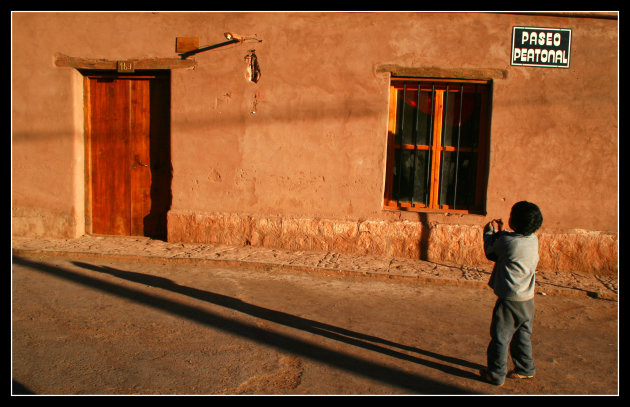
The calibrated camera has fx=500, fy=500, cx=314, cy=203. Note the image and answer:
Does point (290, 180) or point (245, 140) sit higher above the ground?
point (245, 140)

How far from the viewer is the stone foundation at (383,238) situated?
630 cm

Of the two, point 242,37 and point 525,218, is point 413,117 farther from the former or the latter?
point 525,218

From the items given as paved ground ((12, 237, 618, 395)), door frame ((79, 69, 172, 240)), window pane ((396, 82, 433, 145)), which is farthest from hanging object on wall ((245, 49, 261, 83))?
paved ground ((12, 237, 618, 395))

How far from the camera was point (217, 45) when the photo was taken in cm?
686

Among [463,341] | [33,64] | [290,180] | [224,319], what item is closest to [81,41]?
[33,64]

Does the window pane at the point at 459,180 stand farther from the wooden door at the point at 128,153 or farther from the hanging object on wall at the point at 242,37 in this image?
the wooden door at the point at 128,153

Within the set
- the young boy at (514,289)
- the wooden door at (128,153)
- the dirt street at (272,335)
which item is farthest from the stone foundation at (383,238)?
the young boy at (514,289)

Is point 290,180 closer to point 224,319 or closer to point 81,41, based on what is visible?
point 224,319

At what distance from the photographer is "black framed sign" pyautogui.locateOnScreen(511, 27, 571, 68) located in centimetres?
629

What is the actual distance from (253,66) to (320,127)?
1.25 meters

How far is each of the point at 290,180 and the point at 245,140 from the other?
2.76 feet

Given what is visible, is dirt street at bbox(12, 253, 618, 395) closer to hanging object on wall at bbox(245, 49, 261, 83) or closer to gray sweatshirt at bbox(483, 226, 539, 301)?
gray sweatshirt at bbox(483, 226, 539, 301)

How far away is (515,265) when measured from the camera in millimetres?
3316

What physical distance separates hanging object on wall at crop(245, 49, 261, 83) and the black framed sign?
10.9 feet
